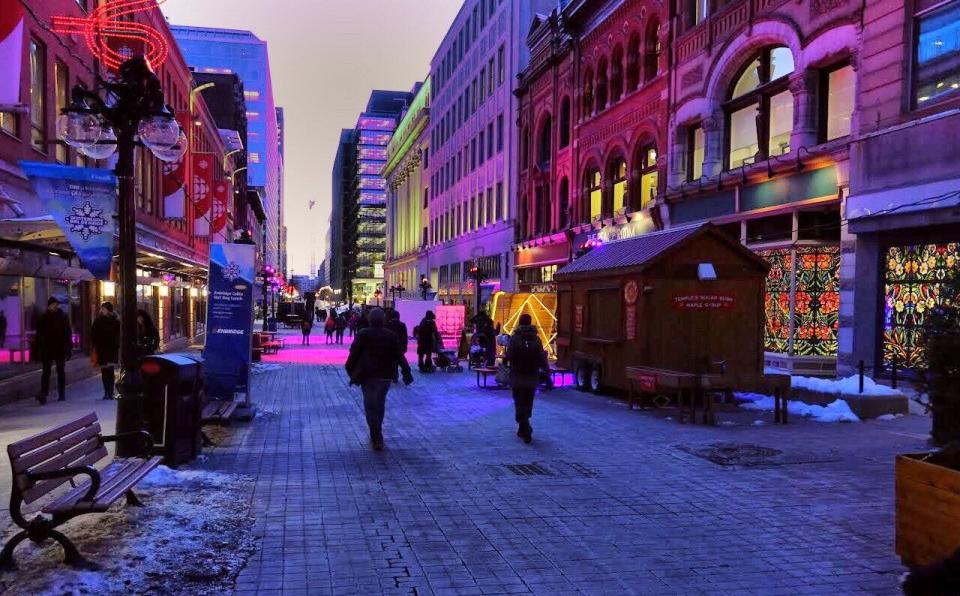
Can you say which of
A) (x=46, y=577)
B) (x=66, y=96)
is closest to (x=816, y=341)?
(x=46, y=577)

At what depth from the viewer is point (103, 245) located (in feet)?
31.0

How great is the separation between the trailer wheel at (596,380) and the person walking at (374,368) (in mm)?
6849

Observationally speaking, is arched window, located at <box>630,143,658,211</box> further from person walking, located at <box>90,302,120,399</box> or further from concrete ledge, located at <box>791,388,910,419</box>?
person walking, located at <box>90,302,120,399</box>

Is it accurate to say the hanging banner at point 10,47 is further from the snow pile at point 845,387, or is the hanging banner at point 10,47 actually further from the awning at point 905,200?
the awning at point 905,200

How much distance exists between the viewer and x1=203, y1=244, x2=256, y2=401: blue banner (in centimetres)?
1209

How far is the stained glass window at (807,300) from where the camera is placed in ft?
55.7

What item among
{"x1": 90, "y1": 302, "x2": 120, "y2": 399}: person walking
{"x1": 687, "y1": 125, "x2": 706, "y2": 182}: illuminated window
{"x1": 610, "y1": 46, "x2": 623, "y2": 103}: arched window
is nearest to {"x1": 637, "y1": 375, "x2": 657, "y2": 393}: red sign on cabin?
{"x1": 90, "y1": 302, "x2": 120, "y2": 399}: person walking

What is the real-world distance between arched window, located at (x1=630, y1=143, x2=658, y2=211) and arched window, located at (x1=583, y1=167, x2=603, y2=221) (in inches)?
128

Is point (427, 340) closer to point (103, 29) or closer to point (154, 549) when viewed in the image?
point (103, 29)

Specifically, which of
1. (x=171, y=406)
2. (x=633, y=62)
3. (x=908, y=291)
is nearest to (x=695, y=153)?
(x=633, y=62)

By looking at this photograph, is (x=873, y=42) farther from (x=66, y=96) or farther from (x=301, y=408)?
(x=66, y=96)

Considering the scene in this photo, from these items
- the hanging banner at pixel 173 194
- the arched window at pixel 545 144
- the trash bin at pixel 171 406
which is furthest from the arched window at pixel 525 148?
the trash bin at pixel 171 406

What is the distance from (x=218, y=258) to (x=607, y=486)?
7774 mm

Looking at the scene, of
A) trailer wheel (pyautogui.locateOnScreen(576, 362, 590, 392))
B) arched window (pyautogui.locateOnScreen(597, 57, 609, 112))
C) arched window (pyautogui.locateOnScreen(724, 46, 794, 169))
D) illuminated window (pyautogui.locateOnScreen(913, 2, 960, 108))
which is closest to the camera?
illuminated window (pyautogui.locateOnScreen(913, 2, 960, 108))
